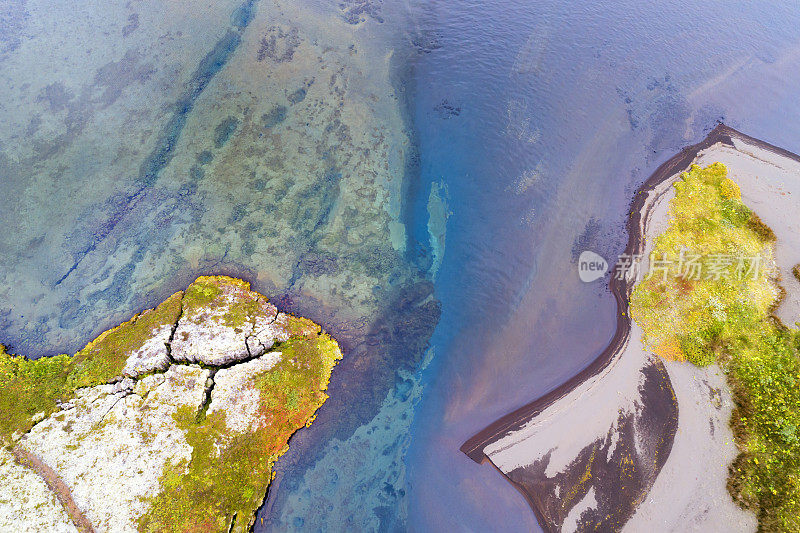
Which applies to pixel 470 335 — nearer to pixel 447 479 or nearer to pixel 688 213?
pixel 447 479

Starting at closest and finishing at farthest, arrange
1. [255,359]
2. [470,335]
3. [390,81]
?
1. [255,359]
2. [470,335]
3. [390,81]

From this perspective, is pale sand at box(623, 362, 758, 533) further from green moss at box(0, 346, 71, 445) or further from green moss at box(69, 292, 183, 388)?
green moss at box(0, 346, 71, 445)

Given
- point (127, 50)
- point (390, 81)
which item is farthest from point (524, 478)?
point (127, 50)

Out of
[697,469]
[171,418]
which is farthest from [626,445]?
[171,418]

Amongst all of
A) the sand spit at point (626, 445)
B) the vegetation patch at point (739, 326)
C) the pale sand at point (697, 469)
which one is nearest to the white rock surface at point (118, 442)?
the sand spit at point (626, 445)

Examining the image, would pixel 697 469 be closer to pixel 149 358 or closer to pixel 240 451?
pixel 240 451
